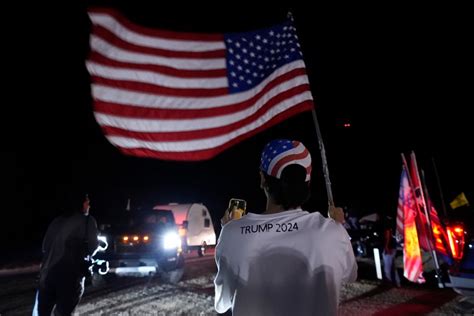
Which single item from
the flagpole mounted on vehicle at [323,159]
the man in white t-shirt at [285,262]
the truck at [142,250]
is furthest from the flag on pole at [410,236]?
the man in white t-shirt at [285,262]

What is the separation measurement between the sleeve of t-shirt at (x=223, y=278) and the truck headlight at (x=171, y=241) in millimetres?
9501

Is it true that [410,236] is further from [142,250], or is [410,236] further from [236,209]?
[236,209]

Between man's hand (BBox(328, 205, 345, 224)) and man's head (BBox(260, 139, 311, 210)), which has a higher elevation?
man's head (BBox(260, 139, 311, 210))

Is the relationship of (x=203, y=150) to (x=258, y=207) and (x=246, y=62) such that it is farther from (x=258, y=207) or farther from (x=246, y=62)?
(x=258, y=207)

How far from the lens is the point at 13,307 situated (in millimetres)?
7781

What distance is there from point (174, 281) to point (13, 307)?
418 centimetres

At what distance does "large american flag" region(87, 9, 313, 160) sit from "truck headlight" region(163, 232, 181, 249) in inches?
267

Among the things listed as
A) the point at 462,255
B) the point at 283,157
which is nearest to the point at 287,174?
the point at 283,157

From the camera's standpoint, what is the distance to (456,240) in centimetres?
662

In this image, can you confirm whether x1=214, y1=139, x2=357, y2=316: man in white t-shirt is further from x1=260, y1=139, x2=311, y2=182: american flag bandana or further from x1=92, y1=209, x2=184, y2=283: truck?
x1=92, y1=209, x2=184, y2=283: truck

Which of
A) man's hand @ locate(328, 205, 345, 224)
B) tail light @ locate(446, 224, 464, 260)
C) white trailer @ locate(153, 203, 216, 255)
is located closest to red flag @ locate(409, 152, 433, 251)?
tail light @ locate(446, 224, 464, 260)

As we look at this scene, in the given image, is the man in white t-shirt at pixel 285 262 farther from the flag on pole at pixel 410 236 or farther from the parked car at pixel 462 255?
the flag on pole at pixel 410 236

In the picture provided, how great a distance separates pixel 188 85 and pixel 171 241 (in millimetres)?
7138

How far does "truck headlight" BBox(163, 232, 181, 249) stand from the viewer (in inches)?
446
